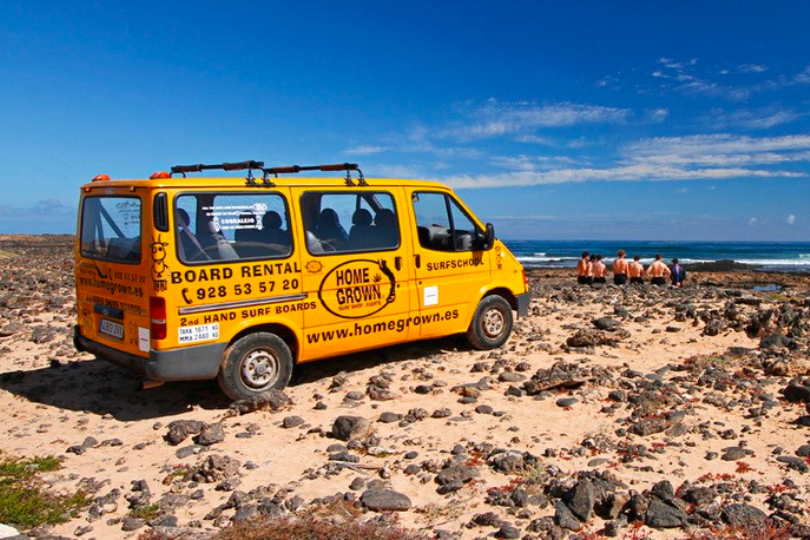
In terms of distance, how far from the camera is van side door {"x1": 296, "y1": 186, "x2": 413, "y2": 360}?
6836 millimetres

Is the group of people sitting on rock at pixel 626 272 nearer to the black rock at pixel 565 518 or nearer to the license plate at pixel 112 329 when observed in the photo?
the license plate at pixel 112 329

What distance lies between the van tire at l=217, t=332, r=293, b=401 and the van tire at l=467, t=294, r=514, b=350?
2777 mm

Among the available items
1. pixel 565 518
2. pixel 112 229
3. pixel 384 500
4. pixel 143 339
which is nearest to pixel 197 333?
pixel 143 339

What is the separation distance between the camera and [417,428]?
5848 millimetres

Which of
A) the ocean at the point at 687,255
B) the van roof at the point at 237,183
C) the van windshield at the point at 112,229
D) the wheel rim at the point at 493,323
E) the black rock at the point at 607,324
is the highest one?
the van roof at the point at 237,183

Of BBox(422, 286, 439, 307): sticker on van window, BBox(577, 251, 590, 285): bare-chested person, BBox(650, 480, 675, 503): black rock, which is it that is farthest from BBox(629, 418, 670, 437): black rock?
BBox(577, 251, 590, 285): bare-chested person

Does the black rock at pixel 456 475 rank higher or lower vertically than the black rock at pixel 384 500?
higher

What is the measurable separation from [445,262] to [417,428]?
267 cm

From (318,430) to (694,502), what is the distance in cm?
Result: 320

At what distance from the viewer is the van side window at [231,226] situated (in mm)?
6035

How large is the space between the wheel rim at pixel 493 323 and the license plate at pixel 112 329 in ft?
14.8

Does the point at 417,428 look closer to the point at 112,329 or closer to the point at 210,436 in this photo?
the point at 210,436

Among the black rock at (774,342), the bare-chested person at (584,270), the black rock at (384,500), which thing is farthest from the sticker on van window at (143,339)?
the bare-chested person at (584,270)

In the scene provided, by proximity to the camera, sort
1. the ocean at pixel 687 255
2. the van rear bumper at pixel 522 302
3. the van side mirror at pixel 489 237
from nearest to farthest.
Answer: the van side mirror at pixel 489 237 < the van rear bumper at pixel 522 302 < the ocean at pixel 687 255
